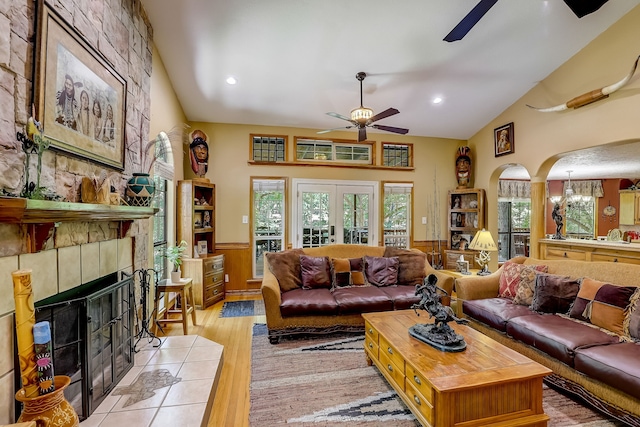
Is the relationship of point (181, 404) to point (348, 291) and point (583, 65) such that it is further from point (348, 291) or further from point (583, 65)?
point (583, 65)

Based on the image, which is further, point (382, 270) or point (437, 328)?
point (382, 270)

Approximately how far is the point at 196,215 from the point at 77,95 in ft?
10.1

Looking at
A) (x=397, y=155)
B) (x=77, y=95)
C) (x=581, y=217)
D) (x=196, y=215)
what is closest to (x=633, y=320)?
(x=397, y=155)

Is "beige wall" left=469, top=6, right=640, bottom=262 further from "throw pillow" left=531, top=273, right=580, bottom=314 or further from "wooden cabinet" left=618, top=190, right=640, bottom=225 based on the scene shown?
"wooden cabinet" left=618, top=190, right=640, bottom=225

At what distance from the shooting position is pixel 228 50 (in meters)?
3.50

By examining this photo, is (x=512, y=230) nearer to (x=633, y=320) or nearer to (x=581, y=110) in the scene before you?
(x=581, y=110)

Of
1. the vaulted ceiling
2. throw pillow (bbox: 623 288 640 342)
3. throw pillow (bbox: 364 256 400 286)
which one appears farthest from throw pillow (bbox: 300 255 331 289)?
throw pillow (bbox: 623 288 640 342)

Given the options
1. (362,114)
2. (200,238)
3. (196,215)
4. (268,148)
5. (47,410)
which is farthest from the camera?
(268,148)

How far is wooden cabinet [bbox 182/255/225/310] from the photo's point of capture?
428 centimetres

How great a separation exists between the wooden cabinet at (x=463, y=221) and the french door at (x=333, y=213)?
1.54 m

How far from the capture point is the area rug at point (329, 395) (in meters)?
1.99

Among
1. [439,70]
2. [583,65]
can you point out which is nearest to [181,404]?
[439,70]

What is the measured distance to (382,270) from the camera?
3.93m

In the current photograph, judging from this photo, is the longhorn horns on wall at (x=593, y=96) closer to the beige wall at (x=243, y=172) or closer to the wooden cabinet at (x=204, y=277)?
the beige wall at (x=243, y=172)
